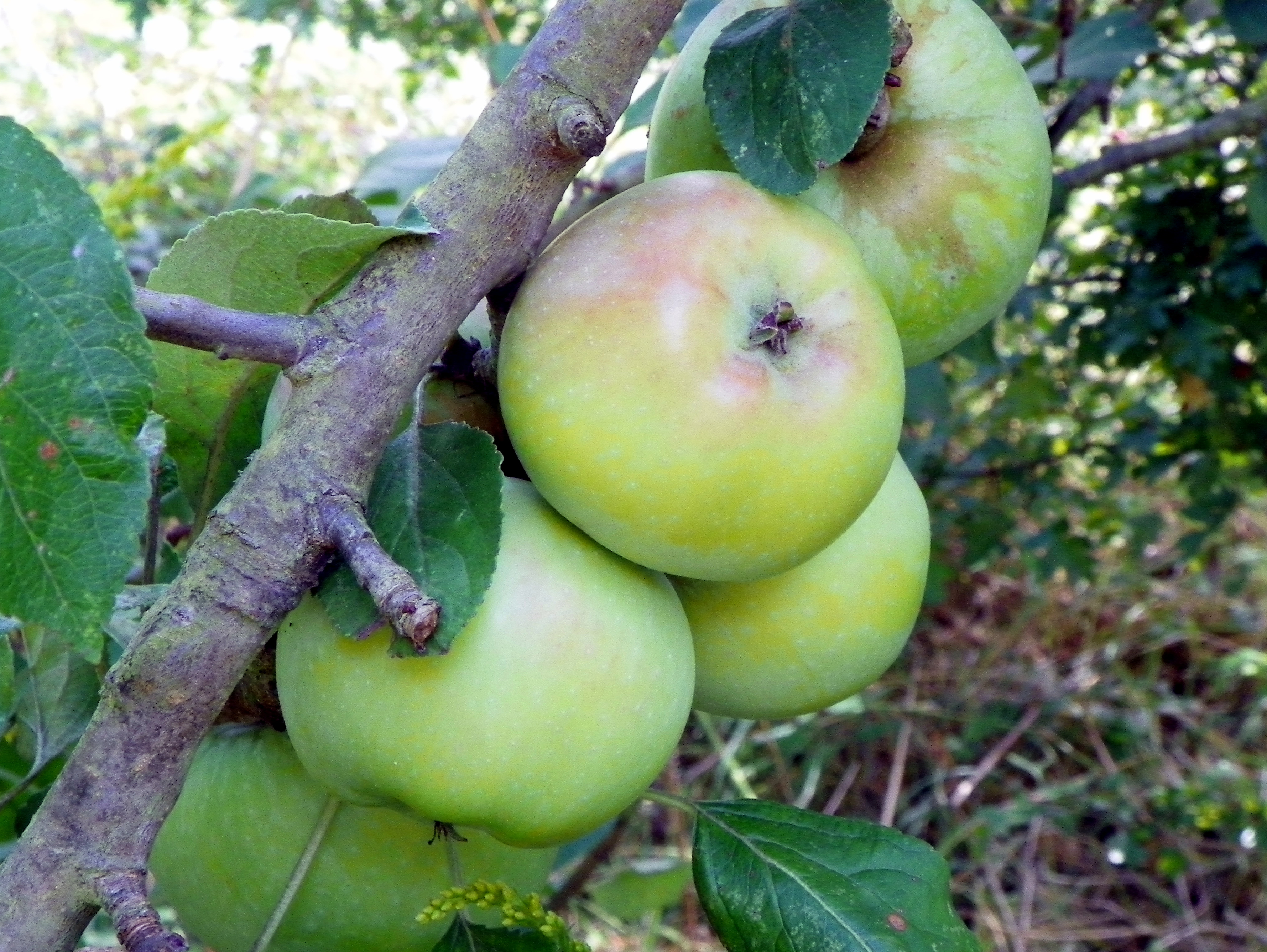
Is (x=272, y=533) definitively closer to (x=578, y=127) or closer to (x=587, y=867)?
(x=578, y=127)

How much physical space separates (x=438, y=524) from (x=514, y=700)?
94 mm

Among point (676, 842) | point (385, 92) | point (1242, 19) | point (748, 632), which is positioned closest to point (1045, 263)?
point (1242, 19)

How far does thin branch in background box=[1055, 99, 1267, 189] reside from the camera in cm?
121

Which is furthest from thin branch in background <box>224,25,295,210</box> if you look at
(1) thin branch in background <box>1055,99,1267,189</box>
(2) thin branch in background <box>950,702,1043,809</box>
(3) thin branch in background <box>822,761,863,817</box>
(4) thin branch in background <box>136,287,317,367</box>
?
(2) thin branch in background <box>950,702,1043,809</box>

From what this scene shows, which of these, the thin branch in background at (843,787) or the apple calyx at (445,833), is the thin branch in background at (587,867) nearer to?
the apple calyx at (445,833)

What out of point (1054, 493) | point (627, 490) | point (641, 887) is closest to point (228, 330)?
point (627, 490)

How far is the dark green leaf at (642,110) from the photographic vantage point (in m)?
1.22

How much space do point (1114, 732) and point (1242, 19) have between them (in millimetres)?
1599

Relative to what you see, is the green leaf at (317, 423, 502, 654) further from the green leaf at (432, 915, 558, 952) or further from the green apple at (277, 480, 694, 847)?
the green leaf at (432, 915, 558, 952)

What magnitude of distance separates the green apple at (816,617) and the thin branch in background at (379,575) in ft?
0.84

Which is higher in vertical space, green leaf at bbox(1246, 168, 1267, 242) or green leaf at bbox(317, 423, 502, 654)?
green leaf at bbox(317, 423, 502, 654)

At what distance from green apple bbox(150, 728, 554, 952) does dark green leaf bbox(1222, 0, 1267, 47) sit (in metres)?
1.09

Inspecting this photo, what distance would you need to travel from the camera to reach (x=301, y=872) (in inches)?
27.4

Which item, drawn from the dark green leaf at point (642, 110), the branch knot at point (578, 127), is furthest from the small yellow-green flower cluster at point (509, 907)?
the dark green leaf at point (642, 110)
